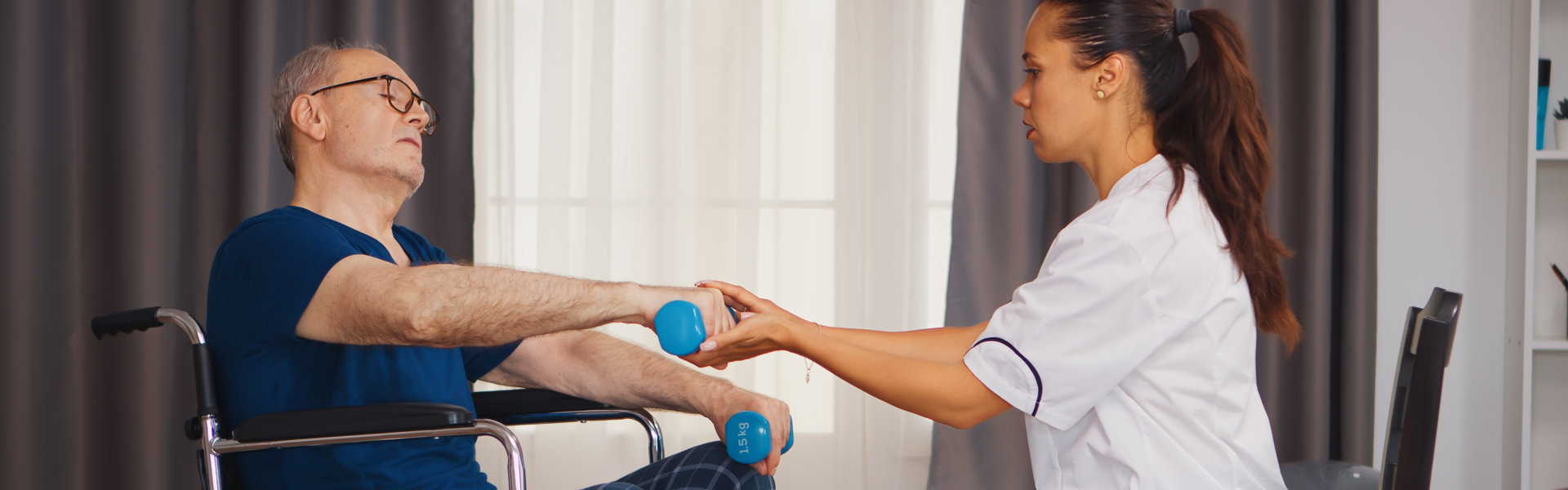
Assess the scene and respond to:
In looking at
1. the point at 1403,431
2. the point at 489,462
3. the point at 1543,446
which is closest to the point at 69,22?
the point at 489,462

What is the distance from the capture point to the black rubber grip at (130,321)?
1.24 meters

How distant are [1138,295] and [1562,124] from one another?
78.3 inches

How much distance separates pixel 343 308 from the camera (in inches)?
42.6

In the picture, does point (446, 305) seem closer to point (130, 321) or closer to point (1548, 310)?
point (130, 321)

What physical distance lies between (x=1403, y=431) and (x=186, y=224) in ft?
9.10

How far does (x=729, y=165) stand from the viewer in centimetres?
256

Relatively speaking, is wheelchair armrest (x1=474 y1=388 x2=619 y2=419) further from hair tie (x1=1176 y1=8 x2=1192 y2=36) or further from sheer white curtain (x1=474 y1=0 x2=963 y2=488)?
sheer white curtain (x1=474 y1=0 x2=963 y2=488)

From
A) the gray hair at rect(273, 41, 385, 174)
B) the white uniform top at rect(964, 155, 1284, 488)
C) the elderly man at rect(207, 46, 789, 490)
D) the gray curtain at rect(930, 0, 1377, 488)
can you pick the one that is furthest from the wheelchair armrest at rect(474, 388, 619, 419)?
the gray curtain at rect(930, 0, 1377, 488)

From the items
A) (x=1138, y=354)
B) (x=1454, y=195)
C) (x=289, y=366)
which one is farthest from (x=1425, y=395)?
(x=1454, y=195)

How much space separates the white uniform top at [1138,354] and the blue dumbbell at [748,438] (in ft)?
1.15

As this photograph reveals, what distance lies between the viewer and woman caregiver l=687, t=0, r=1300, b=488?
1032 mm

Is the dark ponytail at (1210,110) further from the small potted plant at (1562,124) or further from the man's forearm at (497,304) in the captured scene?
the small potted plant at (1562,124)

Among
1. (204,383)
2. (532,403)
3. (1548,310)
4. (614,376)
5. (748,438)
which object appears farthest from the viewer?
(1548,310)

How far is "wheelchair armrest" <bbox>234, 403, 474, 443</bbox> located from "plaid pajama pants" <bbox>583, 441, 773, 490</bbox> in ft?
1.08
